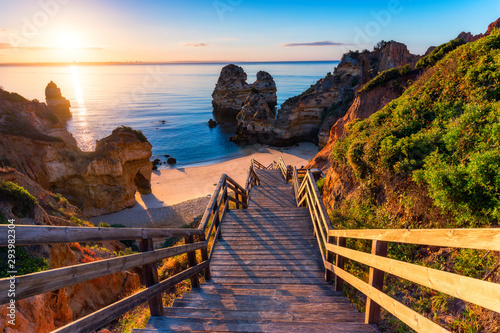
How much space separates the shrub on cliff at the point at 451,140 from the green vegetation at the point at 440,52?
5598mm

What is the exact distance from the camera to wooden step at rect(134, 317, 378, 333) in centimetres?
263

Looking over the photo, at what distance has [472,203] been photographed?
157 inches

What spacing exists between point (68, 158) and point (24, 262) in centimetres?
1617

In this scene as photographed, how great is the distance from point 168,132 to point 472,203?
51989 mm

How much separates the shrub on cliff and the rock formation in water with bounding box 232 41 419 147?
27428 mm

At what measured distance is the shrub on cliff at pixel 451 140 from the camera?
→ 3.97 metres

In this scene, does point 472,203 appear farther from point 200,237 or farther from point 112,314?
point 112,314

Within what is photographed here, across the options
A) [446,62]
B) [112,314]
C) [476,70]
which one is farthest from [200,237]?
[446,62]

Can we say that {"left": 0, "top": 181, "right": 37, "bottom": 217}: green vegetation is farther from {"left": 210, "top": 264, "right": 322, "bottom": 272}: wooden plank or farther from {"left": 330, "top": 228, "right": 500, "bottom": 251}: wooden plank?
{"left": 330, "top": 228, "right": 500, "bottom": 251}: wooden plank

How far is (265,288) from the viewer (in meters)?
4.21

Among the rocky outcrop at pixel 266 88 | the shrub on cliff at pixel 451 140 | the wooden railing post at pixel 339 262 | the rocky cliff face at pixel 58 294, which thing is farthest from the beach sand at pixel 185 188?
the rocky outcrop at pixel 266 88

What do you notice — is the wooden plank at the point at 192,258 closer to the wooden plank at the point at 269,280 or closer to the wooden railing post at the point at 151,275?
the wooden plank at the point at 269,280

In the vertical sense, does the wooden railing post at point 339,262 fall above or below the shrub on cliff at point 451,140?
below

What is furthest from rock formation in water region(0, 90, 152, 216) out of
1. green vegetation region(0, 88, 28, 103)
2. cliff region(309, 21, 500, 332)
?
cliff region(309, 21, 500, 332)
